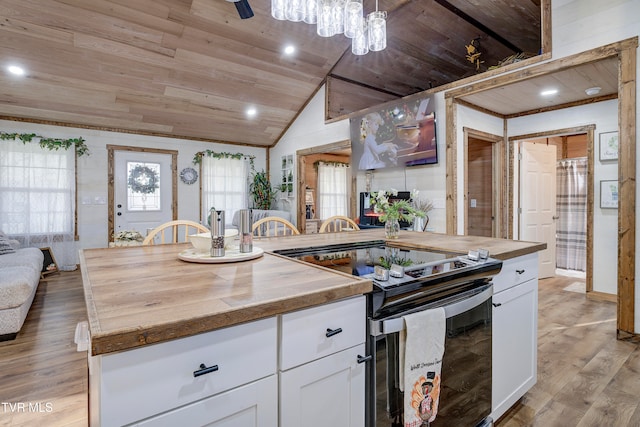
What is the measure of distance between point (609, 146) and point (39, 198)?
25.7 ft

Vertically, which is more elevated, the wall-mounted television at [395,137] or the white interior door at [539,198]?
the wall-mounted television at [395,137]

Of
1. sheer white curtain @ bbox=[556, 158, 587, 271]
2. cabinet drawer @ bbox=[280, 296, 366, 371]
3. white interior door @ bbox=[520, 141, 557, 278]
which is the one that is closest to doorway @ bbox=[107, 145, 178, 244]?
cabinet drawer @ bbox=[280, 296, 366, 371]

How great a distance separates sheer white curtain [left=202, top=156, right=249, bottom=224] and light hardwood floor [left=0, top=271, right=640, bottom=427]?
A: 349 centimetres

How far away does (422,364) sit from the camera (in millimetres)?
1157

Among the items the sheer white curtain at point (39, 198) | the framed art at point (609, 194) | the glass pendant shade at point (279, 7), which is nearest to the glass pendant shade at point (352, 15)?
the glass pendant shade at point (279, 7)

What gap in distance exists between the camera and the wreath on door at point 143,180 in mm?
5871

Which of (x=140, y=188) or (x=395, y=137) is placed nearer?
(x=395, y=137)

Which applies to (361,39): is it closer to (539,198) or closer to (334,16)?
(334,16)

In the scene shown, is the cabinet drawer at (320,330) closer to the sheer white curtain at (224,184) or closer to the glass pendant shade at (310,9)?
the glass pendant shade at (310,9)

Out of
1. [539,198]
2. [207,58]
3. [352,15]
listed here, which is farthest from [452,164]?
[207,58]

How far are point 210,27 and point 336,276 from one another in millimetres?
4101

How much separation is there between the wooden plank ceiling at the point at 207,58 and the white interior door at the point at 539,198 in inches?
64.1

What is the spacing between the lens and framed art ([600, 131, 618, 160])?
3742mm

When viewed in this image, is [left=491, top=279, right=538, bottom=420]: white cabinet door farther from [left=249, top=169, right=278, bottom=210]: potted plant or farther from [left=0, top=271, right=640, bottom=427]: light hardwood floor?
[left=249, top=169, right=278, bottom=210]: potted plant
